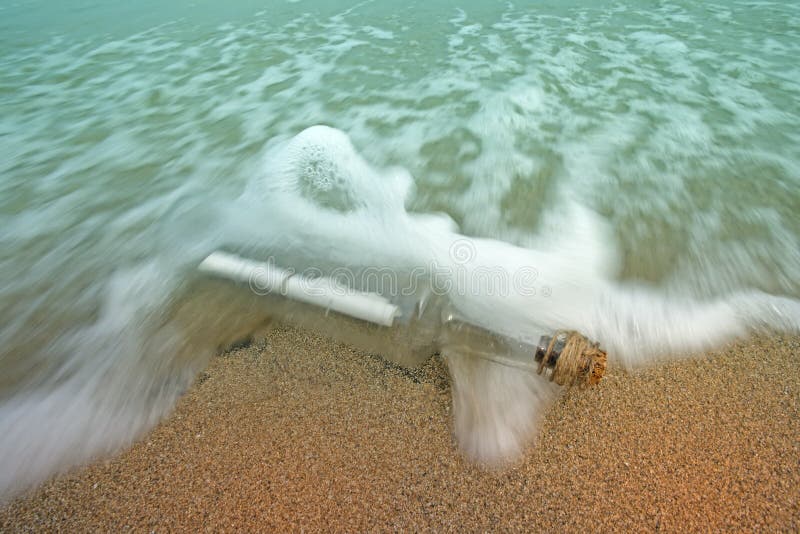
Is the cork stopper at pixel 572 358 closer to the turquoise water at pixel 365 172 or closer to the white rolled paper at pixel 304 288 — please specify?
the turquoise water at pixel 365 172

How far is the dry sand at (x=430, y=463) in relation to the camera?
1.25 m

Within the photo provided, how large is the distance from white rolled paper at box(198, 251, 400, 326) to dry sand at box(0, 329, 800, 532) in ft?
0.95

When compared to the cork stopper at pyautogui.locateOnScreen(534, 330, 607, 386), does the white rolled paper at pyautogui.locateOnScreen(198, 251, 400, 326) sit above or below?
below

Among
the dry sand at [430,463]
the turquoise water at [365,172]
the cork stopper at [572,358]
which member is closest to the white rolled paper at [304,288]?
the turquoise water at [365,172]

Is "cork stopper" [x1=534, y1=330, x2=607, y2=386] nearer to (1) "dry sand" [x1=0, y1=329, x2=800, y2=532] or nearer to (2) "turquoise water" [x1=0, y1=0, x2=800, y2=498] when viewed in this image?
(1) "dry sand" [x1=0, y1=329, x2=800, y2=532]

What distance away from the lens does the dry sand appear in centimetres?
125


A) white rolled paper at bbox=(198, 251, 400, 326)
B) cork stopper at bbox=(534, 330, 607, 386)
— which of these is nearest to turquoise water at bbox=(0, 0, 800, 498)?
white rolled paper at bbox=(198, 251, 400, 326)

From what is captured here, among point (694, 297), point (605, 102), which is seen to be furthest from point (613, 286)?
point (605, 102)

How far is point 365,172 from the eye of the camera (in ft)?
10.9

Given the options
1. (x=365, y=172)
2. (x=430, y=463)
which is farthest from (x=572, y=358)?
(x=365, y=172)

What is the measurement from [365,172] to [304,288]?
5.21ft

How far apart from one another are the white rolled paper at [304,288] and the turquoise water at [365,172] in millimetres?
163

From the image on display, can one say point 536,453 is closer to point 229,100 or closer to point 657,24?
point 229,100

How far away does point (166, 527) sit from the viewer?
125cm
